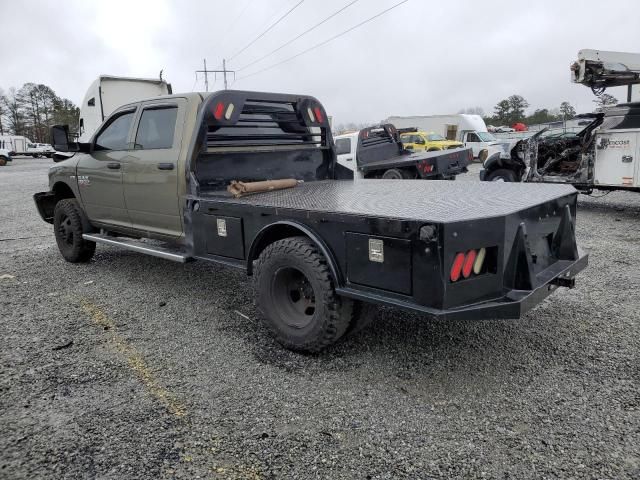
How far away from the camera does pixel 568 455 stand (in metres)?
2.45

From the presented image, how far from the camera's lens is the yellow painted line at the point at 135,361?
9.83 feet

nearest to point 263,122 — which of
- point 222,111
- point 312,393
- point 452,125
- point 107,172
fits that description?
point 222,111

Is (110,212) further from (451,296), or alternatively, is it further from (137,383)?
(451,296)

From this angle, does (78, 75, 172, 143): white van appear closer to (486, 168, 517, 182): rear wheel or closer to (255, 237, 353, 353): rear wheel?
(486, 168, 517, 182): rear wheel

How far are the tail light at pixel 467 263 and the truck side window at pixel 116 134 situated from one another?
3990mm

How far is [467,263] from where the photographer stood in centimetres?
282

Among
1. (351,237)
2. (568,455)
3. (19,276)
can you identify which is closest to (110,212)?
(19,276)

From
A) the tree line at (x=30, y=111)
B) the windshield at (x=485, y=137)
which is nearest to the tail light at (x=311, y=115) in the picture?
the windshield at (x=485, y=137)

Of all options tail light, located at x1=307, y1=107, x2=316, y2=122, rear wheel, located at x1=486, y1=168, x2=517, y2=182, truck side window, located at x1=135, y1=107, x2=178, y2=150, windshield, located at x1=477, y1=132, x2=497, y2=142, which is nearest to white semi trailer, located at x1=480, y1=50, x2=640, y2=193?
rear wheel, located at x1=486, y1=168, x2=517, y2=182

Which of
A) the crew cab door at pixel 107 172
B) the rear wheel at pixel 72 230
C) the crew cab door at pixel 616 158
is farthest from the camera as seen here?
the crew cab door at pixel 616 158

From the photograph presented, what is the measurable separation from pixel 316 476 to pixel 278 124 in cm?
389

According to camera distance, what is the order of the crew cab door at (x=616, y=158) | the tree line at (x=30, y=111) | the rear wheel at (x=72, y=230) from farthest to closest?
the tree line at (x=30, y=111) → the crew cab door at (x=616, y=158) → the rear wheel at (x=72, y=230)

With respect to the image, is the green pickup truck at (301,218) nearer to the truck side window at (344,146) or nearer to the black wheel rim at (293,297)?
the black wheel rim at (293,297)

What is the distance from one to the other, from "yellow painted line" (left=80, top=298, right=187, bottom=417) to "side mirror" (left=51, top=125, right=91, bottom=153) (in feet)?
→ 6.20
